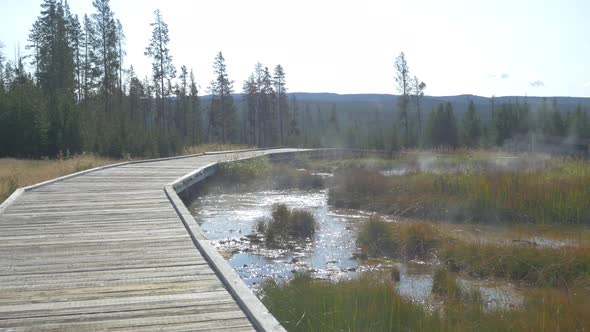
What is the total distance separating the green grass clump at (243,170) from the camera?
59.1 ft

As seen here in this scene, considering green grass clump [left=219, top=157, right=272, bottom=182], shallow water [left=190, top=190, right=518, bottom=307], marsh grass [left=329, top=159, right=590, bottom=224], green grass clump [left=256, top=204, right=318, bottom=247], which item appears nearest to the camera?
shallow water [left=190, top=190, right=518, bottom=307]

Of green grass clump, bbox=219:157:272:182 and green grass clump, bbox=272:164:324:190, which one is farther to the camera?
green grass clump, bbox=219:157:272:182

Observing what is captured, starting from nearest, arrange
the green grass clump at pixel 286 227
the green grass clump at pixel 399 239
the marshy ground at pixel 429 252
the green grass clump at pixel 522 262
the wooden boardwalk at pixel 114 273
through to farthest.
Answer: the wooden boardwalk at pixel 114 273 < the marshy ground at pixel 429 252 < the green grass clump at pixel 522 262 < the green grass clump at pixel 399 239 < the green grass clump at pixel 286 227

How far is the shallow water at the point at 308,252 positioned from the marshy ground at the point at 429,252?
22mm

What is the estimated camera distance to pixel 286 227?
960cm

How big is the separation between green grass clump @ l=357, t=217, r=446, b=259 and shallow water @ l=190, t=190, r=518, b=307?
324 millimetres

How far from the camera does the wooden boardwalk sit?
3.31 m

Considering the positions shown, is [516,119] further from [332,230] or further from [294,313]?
[294,313]

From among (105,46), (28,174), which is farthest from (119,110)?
(28,174)

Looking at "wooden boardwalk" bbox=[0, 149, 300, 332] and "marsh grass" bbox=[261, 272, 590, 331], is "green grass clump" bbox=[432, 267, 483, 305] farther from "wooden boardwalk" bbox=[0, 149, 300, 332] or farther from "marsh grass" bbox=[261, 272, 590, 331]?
"wooden boardwalk" bbox=[0, 149, 300, 332]

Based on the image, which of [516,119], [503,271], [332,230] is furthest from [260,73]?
[503,271]

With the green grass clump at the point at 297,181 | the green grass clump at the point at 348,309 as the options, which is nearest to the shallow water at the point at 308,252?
the green grass clump at the point at 348,309

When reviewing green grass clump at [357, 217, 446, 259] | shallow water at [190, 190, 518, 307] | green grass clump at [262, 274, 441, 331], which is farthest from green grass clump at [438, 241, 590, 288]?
green grass clump at [262, 274, 441, 331]

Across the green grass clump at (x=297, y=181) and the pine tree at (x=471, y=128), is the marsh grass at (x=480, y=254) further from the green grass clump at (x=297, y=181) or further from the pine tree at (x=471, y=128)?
the pine tree at (x=471, y=128)
